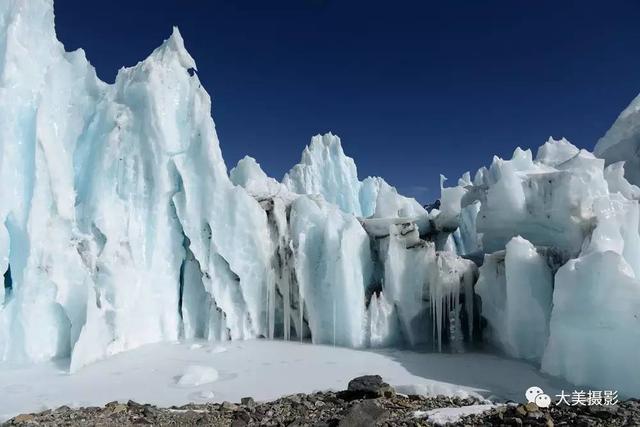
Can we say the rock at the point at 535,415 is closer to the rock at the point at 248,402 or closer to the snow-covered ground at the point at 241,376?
the snow-covered ground at the point at 241,376

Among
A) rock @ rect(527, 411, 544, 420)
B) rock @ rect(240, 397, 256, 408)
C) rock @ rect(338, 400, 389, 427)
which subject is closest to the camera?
rock @ rect(527, 411, 544, 420)

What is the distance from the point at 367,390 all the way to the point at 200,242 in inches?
367

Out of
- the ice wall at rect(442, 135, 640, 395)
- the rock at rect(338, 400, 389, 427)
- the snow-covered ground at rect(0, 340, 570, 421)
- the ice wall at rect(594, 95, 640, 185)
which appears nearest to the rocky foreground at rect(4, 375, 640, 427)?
the rock at rect(338, 400, 389, 427)

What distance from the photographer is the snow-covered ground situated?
32.8 feet

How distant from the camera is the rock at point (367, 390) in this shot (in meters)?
9.16

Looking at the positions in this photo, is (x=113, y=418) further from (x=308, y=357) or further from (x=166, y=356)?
(x=308, y=357)

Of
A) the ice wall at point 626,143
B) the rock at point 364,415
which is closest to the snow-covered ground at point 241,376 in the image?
the rock at point 364,415

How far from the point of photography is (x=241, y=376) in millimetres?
11641

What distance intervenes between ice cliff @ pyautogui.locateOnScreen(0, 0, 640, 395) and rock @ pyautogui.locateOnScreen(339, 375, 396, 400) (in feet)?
15.0

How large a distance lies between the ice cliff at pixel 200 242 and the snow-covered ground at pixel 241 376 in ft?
2.93

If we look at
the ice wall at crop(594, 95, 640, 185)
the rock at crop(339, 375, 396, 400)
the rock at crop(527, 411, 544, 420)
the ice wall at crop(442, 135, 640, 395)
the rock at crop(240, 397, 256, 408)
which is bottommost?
the rock at crop(240, 397, 256, 408)

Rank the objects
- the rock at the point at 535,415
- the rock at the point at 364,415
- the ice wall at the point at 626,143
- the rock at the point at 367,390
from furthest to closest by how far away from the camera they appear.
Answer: the ice wall at the point at 626,143 < the rock at the point at 367,390 < the rock at the point at 364,415 < the rock at the point at 535,415

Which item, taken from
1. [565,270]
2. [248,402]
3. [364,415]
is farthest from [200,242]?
[565,270]

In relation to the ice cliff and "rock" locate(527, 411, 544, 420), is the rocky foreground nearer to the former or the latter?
"rock" locate(527, 411, 544, 420)
